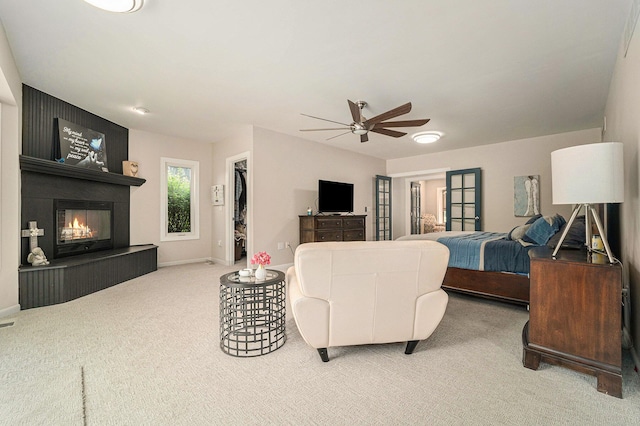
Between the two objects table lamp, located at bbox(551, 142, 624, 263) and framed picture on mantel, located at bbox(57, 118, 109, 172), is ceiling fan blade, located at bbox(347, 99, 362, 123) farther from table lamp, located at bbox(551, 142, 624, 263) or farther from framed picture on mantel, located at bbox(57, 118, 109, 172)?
framed picture on mantel, located at bbox(57, 118, 109, 172)

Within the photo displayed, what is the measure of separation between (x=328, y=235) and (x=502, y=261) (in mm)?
2868

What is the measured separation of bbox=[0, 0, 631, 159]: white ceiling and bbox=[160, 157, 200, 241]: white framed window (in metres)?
1.42

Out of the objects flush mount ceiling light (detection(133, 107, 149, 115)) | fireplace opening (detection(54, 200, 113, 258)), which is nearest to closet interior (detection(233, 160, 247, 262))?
flush mount ceiling light (detection(133, 107, 149, 115))

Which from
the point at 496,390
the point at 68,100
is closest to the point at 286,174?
the point at 68,100

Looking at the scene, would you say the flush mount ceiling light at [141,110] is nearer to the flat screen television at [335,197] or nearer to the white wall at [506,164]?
the flat screen television at [335,197]

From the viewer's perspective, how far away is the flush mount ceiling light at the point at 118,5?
1.97m

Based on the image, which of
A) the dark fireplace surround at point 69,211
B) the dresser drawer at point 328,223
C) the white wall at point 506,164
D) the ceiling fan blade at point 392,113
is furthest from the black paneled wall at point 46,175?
the white wall at point 506,164

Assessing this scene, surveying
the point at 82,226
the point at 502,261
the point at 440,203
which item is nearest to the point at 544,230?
the point at 502,261

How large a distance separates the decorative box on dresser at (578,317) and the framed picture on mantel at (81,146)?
5336 mm

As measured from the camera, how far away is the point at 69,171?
373 centimetres

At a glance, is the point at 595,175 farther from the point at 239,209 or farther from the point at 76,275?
the point at 239,209

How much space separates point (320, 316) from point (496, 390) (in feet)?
3.54

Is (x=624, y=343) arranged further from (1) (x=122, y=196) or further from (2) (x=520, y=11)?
(1) (x=122, y=196)

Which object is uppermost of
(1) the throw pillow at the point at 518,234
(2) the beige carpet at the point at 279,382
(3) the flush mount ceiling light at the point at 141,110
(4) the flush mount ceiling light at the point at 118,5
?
(3) the flush mount ceiling light at the point at 141,110
